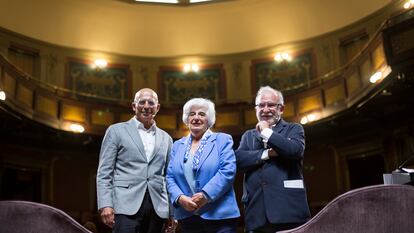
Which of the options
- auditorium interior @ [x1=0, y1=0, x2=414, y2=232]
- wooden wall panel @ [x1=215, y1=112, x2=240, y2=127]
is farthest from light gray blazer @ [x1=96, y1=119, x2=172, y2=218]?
wooden wall panel @ [x1=215, y1=112, x2=240, y2=127]

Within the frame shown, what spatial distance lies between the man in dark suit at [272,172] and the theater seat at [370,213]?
2.47 ft

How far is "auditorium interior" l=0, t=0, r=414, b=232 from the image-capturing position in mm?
10812

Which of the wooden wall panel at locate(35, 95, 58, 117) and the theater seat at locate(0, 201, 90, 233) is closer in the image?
the theater seat at locate(0, 201, 90, 233)

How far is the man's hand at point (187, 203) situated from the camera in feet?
8.93

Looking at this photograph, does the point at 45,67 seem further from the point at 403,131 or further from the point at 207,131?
the point at 207,131

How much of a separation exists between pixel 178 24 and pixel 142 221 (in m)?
12.7

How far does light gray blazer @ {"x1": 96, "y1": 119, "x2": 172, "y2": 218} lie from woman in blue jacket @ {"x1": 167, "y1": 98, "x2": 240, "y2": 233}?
0.78ft

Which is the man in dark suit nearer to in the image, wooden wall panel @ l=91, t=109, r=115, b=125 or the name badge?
the name badge

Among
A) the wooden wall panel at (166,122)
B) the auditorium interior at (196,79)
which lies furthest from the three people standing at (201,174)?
the wooden wall panel at (166,122)

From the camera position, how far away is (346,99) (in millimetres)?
11320

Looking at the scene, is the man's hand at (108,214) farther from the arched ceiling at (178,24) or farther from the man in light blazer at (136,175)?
the arched ceiling at (178,24)

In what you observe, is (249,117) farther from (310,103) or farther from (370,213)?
(370,213)

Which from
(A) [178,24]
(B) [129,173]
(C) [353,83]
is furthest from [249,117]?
(B) [129,173]

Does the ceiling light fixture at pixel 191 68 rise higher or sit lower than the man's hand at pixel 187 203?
higher
